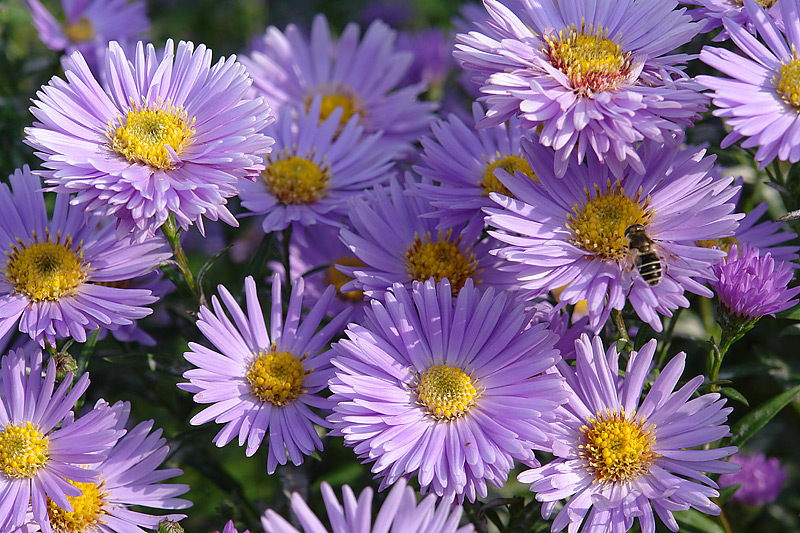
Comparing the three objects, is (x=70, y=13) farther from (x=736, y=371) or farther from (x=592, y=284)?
(x=736, y=371)

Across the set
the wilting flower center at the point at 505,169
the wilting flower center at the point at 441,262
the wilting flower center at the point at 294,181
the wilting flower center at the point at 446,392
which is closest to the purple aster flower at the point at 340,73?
the wilting flower center at the point at 294,181

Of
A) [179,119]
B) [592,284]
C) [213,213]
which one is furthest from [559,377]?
[179,119]

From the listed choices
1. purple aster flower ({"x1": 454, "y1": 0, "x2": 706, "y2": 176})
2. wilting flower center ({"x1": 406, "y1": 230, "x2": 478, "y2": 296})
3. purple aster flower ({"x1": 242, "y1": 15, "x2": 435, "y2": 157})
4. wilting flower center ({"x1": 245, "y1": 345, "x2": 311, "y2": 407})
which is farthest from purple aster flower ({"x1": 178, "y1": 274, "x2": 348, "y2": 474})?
purple aster flower ({"x1": 242, "y1": 15, "x2": 435, "y2": 157})

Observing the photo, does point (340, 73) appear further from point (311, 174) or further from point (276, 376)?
point (276, 376)

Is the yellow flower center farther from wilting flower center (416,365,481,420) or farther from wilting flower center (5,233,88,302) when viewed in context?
wilting flower center (5,233,88,302)

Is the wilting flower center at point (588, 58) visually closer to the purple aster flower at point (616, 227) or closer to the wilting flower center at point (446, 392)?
the purple aster flower at point (616, 227)

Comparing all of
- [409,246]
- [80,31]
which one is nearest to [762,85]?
[409,246]
